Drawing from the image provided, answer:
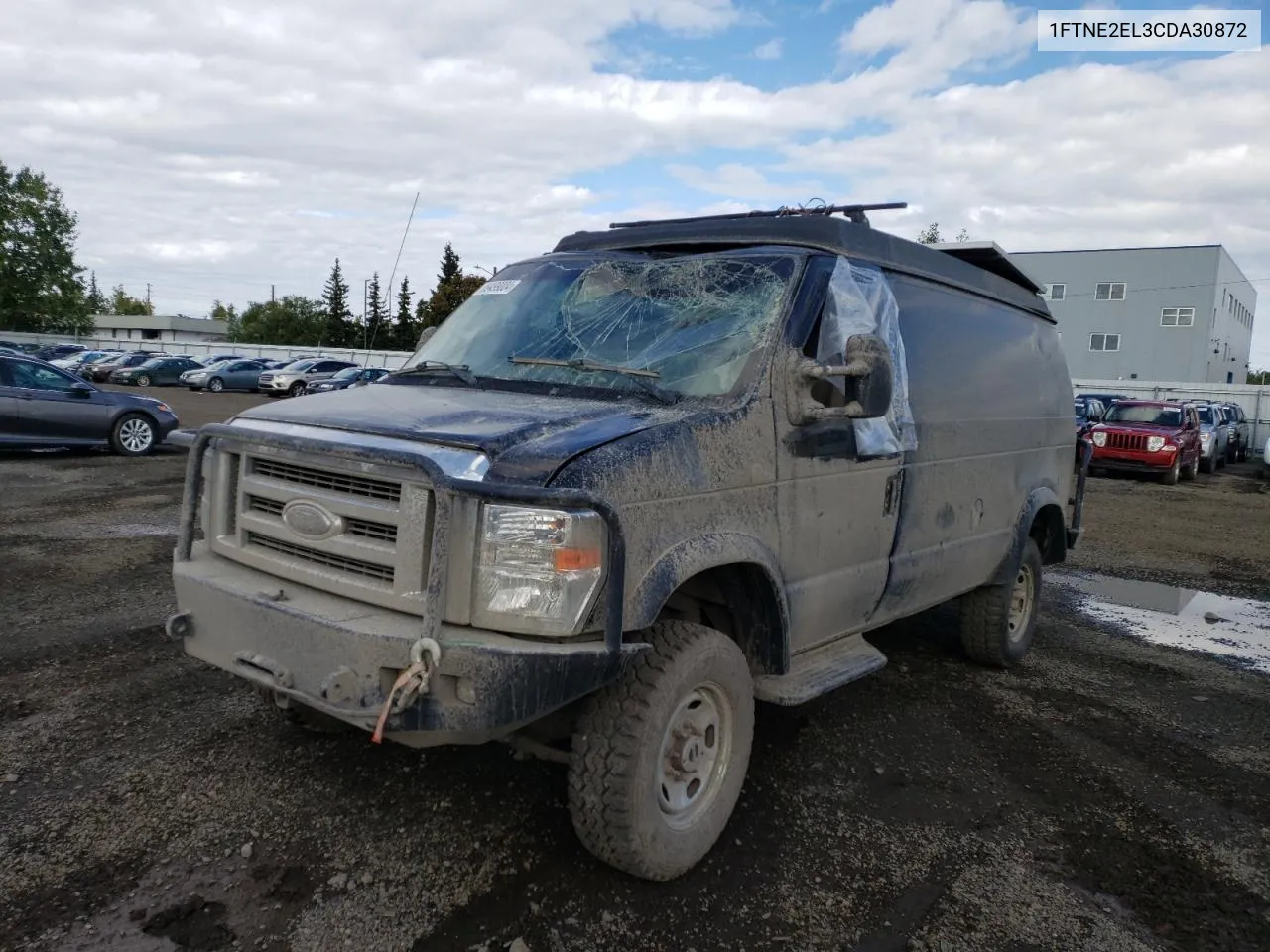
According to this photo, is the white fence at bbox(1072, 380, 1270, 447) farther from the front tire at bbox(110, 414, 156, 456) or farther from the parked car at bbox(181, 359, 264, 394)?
the parked car at bbox(181, 359, 264, 394)

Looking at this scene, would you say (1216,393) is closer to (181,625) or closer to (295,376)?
(295,376)

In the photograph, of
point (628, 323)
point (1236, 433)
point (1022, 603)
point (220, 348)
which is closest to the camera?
point (628, 323)

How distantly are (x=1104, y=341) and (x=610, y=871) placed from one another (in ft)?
199

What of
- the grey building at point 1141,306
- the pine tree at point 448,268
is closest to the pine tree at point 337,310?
the pine tree at point 448,268

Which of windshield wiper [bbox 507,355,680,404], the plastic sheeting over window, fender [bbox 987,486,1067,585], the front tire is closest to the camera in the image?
windshield wiper [bbox 507,355,680,404]

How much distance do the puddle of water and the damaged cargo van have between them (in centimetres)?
314

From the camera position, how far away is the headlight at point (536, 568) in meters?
2.73

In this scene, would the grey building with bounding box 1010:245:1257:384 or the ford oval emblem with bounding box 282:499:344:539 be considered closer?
the ford oval emblem with bounding box 282:499:344:539

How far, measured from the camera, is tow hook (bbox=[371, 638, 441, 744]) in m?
2.65

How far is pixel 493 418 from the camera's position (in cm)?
315

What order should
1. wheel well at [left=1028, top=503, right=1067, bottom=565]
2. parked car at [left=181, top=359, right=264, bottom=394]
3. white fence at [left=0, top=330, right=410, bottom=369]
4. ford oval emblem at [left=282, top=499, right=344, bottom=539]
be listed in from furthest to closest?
white fence at [left=0, top=330, right=410, bottom=369] → parked car at [left=181, top=359, right=264, bottom=394] → wheel well at [left=1028, top=503, right=1067, bottom=565] → ford oval emblem at [left=282, top=499, right=344, bottom=539]

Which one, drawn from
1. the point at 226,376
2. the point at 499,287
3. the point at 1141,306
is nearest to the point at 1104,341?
the point at 1141,306

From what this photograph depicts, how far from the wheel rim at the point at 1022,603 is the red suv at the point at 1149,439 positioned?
13.8 metres

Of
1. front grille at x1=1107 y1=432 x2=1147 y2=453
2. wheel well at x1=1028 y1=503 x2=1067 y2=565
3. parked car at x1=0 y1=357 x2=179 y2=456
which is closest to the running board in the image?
wheel well at x1=1028 y1=503 x2=1067 y2=565
